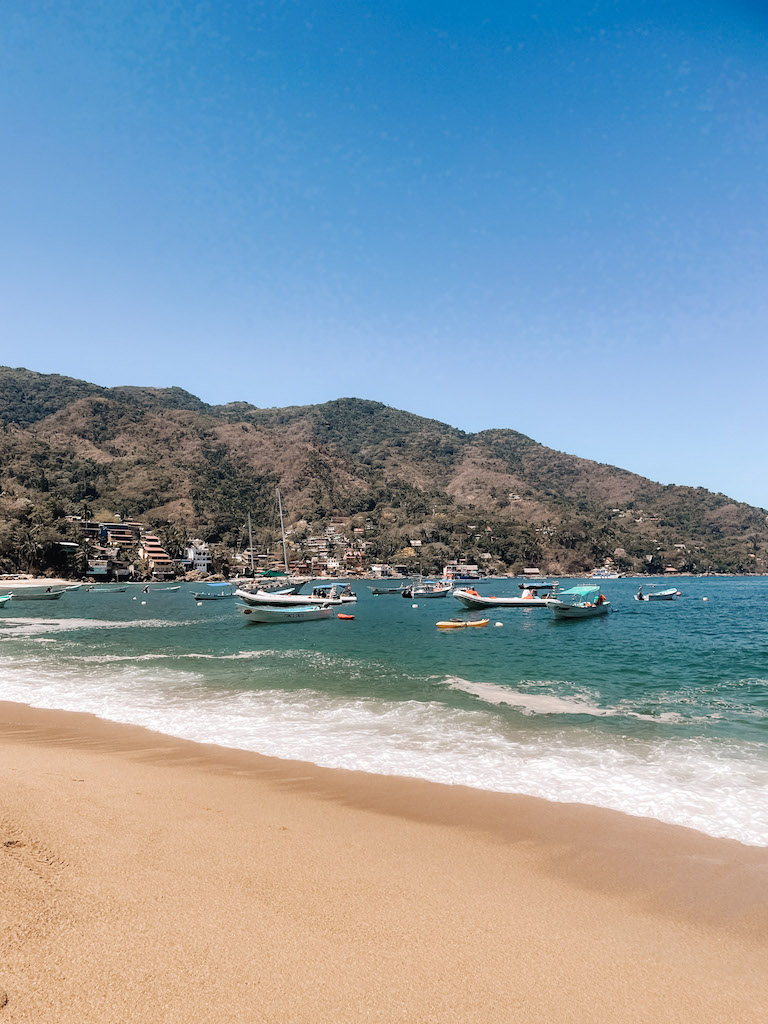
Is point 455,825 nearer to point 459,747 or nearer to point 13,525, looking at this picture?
point 459,747

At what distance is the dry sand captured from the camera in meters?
4.00

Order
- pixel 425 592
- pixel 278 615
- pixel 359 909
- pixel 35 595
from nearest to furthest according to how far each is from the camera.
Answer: pixel 359 909
pixel 278 615
pixel 35 595
pixel 425 592

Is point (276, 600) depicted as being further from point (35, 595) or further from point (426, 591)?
point (35, 595)

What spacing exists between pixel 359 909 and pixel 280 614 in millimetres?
41938

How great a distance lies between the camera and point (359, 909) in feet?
17.5

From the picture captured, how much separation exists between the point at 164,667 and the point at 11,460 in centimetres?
19985

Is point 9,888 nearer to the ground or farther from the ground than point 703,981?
farther from the ground

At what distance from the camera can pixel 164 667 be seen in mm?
22984

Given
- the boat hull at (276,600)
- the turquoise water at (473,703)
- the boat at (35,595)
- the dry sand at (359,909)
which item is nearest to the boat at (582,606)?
the turquoise water at (473,703)

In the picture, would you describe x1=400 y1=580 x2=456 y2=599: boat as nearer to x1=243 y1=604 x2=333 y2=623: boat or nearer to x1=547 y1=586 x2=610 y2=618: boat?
x1=547 y1=586 x2=610 y2=618: boat

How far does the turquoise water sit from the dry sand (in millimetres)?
1702

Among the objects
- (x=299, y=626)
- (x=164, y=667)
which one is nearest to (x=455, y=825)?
(x=164, y=667)

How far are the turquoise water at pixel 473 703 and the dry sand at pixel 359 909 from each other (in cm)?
170

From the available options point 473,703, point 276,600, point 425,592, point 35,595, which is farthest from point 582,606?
point 35,595
